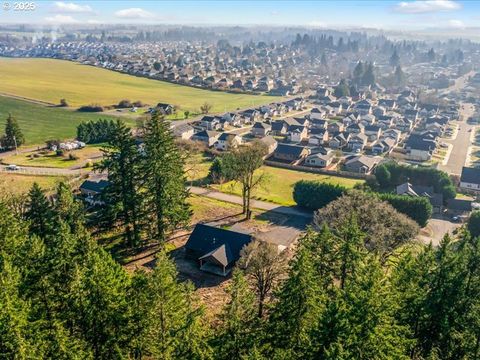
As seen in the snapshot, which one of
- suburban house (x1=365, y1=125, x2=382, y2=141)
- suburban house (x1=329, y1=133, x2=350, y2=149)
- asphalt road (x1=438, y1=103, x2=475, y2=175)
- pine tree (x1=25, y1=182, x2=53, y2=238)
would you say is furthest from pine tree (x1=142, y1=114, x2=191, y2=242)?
suburban house (x1=365, y1=125, x2=382, y2=141)

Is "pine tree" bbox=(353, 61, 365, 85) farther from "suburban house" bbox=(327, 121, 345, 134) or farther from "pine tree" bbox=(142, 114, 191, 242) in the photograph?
"pine tree" bbox=(142, 114, 191, 242)

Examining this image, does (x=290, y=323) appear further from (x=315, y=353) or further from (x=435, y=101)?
(x=435, y=101)

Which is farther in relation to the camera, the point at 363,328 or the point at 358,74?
the point at 358,74

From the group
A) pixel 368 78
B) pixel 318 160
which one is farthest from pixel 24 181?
pixel 368 78

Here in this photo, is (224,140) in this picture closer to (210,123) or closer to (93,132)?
(210,123)

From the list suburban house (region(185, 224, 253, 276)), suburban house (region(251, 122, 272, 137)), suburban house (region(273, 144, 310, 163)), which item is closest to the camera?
suburban house (region(185, 224, 253, 276))

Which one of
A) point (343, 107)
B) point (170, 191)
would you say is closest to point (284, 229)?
point (170, 191)
